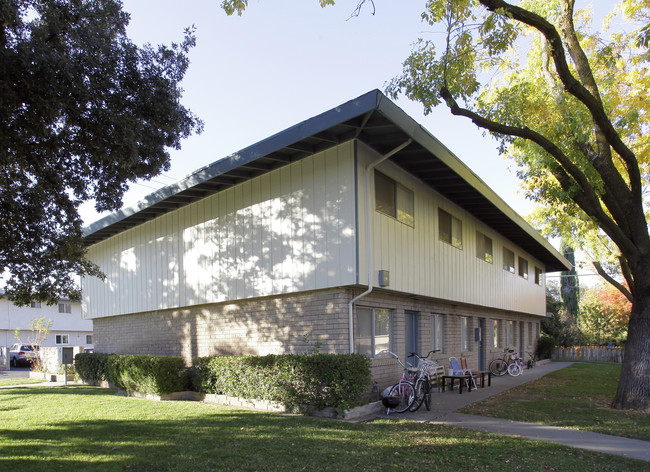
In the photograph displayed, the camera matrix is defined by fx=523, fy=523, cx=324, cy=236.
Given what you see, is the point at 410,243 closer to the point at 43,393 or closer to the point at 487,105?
the point at 487,105

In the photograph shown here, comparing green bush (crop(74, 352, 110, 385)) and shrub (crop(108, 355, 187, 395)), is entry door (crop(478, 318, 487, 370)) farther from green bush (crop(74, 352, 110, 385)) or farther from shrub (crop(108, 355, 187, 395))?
green bush (crop(74, 352, 110, 385))

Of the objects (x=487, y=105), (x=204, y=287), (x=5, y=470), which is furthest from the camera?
(x=204, y=287)

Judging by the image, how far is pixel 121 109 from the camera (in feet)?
27.1

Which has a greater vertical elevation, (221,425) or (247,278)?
(247,278)

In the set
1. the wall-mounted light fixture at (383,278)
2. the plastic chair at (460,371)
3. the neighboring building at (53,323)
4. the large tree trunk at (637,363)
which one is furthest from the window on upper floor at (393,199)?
the neighboring building at (53,323)

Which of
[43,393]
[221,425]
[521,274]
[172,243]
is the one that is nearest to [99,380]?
[43,393]

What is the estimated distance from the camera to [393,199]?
11.8 meters

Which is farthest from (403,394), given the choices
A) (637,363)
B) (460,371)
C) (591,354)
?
(591,354)

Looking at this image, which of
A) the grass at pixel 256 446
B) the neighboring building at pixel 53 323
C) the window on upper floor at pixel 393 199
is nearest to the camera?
the grass at pixel 256 446

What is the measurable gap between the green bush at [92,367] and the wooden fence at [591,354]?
1011 inches

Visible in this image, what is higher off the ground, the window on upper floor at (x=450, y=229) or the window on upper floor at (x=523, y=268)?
the window on upper floor at (x=450, y=229)

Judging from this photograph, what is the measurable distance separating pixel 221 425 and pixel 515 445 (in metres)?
4.68

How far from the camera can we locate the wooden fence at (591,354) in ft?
98.4

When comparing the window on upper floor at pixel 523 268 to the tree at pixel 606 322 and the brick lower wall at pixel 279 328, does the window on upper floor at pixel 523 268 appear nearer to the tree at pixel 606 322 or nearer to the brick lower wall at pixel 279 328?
the brick lower wall at pixel 279 328
